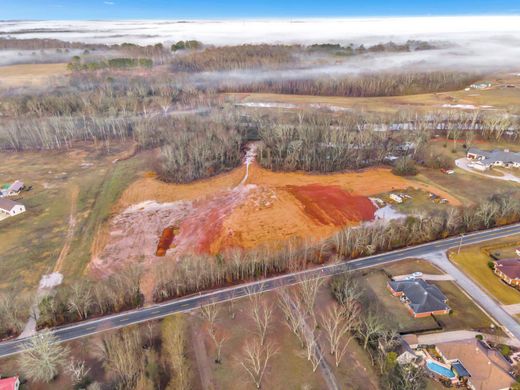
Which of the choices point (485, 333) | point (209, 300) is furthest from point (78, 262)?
point (485, 333)

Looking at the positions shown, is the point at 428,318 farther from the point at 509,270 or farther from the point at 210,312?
the point at 210,312

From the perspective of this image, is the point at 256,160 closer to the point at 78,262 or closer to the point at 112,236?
the point at 112,236

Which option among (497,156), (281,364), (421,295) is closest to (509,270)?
(421,295)

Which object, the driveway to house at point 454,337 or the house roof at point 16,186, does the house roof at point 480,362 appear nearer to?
the driveway to house at point 454,337

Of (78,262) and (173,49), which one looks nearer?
(78,262)

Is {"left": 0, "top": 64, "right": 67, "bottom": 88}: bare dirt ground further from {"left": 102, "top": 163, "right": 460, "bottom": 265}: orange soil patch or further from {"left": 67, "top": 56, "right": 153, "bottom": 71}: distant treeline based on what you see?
{"left": 102, "top": 163, "right": 460, "bottom": 265}: orange soil patch

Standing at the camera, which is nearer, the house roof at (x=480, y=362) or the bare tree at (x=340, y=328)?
the house roof at (x=480, y=362)

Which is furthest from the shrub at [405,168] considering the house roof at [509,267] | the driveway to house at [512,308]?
the driveway to house at [512,308]

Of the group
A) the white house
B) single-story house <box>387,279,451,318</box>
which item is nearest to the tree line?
the white house
